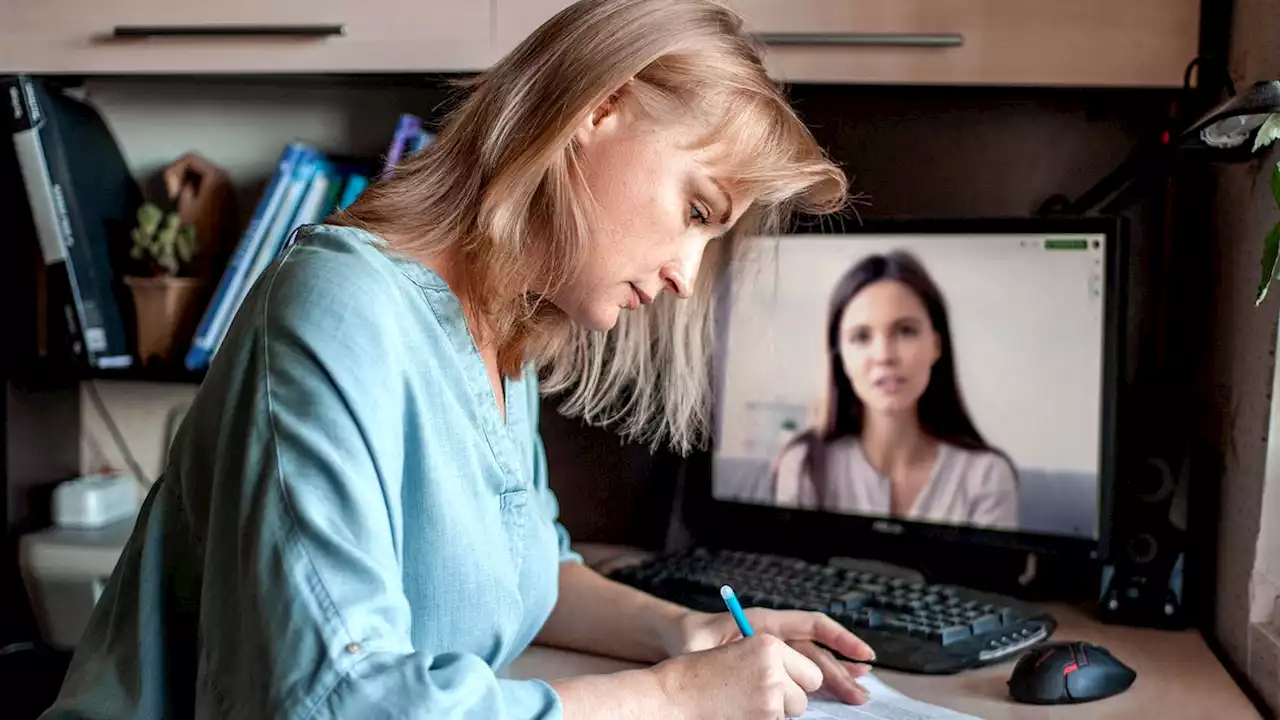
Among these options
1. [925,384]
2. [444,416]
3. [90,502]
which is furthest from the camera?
[90,502]

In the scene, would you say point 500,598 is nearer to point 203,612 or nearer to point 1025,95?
point 203,612

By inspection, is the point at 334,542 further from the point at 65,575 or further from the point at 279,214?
the point at 65,575

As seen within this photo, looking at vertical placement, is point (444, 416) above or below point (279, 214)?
below

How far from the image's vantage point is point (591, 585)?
1207 mm

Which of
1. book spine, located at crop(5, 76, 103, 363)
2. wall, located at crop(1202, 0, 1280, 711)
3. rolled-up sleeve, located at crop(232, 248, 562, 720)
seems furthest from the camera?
book spine, located at crop(5, 76, 103, 363)

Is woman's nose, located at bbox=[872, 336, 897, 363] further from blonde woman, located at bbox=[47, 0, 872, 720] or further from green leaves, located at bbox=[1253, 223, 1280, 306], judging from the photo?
green leaves, located at bbox=[1253, 223, 1280, 306]

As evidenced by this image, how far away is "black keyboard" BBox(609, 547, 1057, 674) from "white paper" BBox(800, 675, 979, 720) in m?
0.08

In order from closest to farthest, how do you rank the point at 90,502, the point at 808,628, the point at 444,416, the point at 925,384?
the point at 444,416 → the point at 808,628 → the point at 925,384 → the point at 90,502

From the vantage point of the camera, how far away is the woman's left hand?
1049mm

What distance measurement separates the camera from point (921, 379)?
1.31 m

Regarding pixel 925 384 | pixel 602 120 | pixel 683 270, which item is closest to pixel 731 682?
pixel 683 270

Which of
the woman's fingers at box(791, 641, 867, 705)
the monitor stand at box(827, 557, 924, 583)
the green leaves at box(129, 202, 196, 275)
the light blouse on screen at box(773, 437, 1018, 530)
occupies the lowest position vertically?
the woman's fingers at box(791, 641, 867, 705)

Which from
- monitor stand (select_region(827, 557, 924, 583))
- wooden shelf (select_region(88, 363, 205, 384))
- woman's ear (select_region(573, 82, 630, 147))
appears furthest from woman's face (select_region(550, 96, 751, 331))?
wooden shelf (select_region(88, 363, 205, 384))

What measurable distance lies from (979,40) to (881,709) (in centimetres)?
71
